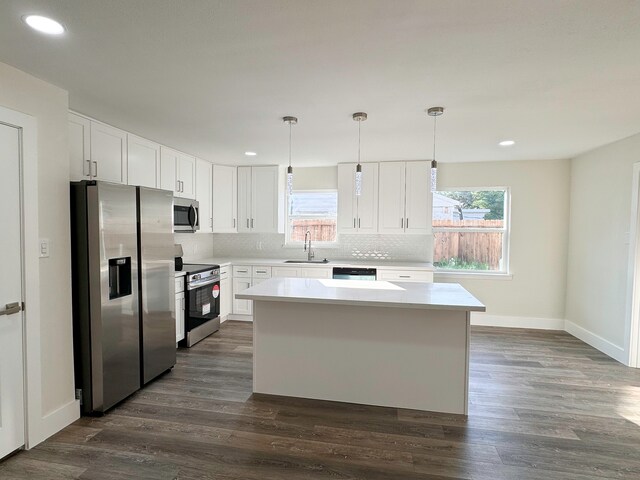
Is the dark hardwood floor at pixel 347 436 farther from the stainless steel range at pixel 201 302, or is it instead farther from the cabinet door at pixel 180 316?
the stainless steel range at pixel 201 302

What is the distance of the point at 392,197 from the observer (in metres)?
4.88

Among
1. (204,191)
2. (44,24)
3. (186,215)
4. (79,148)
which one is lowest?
(186,215)

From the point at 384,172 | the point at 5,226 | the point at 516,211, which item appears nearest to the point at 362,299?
the point at 5,226

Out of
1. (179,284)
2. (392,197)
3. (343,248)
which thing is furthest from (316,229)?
(179,284)

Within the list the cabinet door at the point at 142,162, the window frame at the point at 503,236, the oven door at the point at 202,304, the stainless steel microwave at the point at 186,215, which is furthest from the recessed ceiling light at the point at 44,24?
the window frame at the point at 503,236

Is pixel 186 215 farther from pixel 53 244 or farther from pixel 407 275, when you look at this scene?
pixel 407 275

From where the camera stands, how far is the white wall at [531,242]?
187 inches

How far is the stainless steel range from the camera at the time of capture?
13.1 feet

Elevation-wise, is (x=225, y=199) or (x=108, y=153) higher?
(x=108, y=153)

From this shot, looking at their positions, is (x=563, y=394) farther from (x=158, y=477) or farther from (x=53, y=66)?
(x=53, y=66)

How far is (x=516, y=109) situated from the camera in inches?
106

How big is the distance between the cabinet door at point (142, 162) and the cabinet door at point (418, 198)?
10.8ft

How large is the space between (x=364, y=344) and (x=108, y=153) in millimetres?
2909

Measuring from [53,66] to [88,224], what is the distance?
3.40 ft
